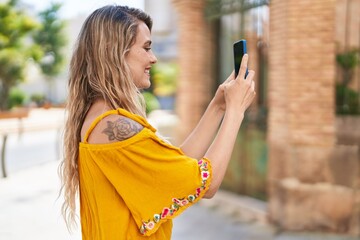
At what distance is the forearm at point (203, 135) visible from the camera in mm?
1899

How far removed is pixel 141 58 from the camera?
1644mm

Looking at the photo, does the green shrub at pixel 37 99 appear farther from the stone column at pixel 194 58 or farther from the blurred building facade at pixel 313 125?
the blurred building facade at pixel 313 125

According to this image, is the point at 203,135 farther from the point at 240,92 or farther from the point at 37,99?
the point at 37,99

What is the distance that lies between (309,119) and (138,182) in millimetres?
4559

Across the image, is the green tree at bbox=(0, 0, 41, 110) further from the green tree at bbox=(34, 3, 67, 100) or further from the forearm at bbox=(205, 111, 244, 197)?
the forearm at bbox=(205, 111, 244, 197)

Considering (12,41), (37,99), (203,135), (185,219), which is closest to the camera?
(203,135)

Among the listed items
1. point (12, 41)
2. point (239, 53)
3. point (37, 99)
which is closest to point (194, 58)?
point (239, 53)

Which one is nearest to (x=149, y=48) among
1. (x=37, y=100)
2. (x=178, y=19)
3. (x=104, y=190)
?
(x=104, y=190)

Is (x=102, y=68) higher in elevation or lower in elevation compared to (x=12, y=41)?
lower

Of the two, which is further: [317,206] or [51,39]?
[51,39]

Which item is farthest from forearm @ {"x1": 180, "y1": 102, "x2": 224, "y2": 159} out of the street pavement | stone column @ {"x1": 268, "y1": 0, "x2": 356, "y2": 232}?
stone column @ {"x1": 268, "y1": 0, "x2": 356, "y2": 232}

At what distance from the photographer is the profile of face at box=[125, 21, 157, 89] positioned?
1.63 meters

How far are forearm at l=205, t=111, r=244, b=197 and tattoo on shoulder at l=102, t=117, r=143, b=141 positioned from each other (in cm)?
24

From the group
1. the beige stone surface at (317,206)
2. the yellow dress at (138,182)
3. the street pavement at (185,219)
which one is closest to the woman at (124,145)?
the yellow dress at (138,182)
